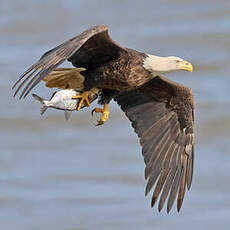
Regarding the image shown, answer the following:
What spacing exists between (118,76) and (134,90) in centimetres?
91

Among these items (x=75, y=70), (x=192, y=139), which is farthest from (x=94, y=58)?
(x=192, y=139)

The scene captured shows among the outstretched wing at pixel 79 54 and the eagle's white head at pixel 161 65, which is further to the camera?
the eagle's white head at pixel 161 65

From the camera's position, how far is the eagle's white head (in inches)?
303

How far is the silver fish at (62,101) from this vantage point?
7.62 m

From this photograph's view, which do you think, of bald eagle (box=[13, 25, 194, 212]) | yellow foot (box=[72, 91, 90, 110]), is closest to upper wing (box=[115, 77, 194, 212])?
bald eagle (box=[13, 25, 194, 212])

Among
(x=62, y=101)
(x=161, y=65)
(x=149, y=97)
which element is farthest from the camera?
(x=149, y=97)

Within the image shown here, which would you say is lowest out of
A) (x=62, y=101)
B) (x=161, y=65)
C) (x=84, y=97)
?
(x=62, y=101)

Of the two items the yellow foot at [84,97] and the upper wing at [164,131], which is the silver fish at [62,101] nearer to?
the yellow foot at [84,97]

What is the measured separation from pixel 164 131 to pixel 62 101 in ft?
4.50

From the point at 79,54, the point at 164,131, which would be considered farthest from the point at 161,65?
the point at 164,131

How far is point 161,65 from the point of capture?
7.77 metres

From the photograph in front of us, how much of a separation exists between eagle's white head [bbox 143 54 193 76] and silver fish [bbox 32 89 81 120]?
667mm

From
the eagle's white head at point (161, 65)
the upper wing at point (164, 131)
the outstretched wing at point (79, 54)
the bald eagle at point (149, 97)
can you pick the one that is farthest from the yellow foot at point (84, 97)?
the upper wing at point (164, 131)

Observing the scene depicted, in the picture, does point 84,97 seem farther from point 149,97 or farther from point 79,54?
point 149,97
